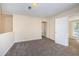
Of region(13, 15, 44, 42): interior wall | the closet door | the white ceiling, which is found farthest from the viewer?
region(13, 15, 44, 42): interior wall

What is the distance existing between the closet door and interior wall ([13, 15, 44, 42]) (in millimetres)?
2398

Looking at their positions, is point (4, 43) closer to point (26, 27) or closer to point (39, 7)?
point (39, 7)

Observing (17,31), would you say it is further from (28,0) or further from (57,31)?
(28,0)

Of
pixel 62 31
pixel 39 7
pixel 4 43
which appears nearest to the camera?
pixel 4 43

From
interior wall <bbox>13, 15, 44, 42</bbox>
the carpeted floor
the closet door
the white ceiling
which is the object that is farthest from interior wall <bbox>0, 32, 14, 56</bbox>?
the closet door

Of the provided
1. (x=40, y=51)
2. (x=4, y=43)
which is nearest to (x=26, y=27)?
(x=40, y=51)

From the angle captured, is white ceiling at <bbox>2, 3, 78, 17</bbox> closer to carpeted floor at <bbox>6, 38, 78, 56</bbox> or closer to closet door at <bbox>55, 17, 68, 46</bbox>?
closet door at <bbox>55, 17, 68, 46</bbox>

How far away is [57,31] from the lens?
6281mm

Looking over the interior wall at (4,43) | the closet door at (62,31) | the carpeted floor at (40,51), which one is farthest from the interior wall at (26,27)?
the closet door at (62,31)

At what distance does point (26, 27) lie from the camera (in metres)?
Answer: 7.17

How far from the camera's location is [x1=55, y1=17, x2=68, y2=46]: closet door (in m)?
5.39

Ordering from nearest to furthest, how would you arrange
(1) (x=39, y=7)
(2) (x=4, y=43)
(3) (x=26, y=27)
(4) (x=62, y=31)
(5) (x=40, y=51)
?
(2) (x=4, y=43)
(5) (x=40, y=51)
(1) (x=39, y=7)
(4) (x=62, y=31)
(3) (x=26, y=27)

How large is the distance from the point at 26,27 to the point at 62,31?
3.14 m

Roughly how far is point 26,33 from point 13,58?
20.0 feet
